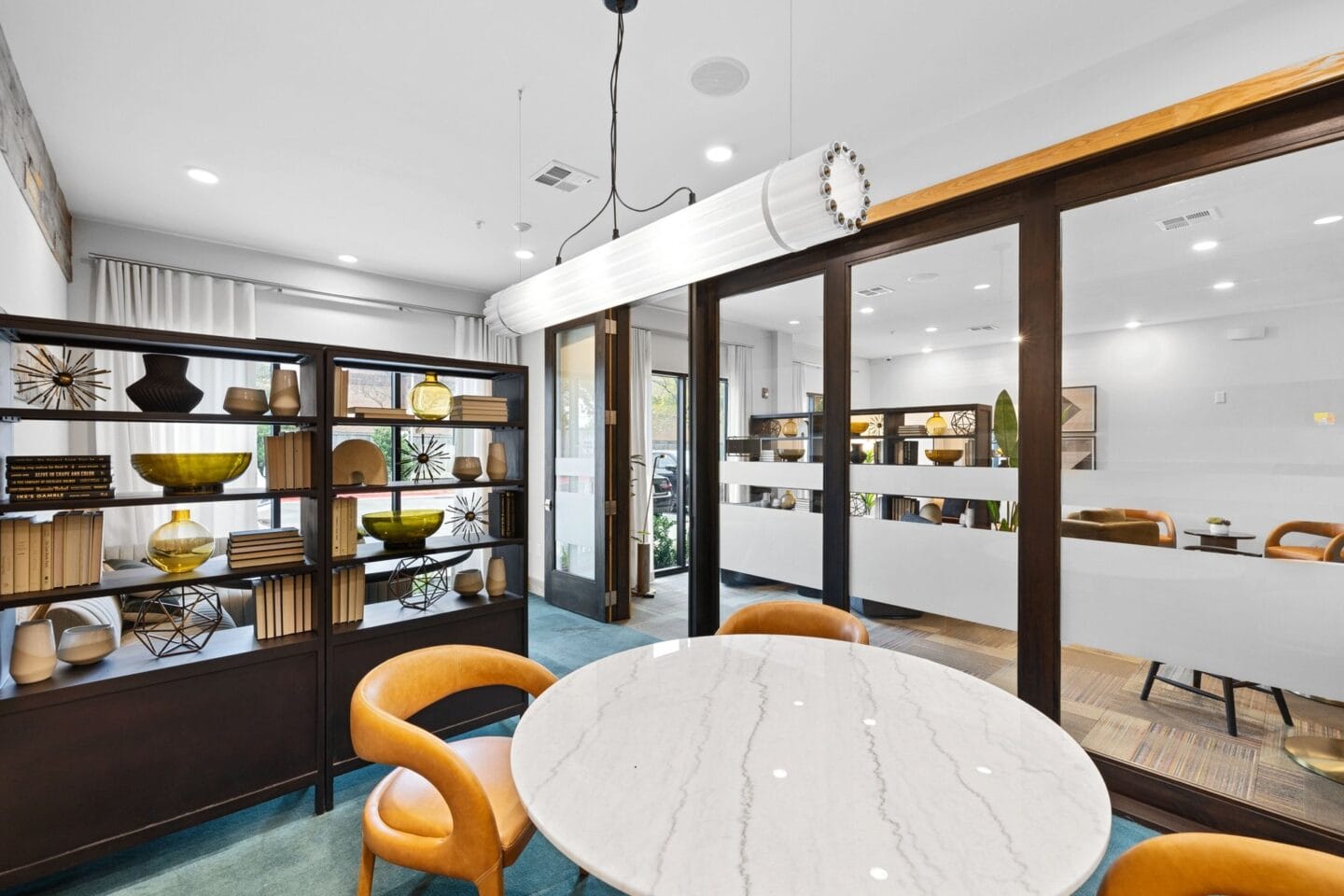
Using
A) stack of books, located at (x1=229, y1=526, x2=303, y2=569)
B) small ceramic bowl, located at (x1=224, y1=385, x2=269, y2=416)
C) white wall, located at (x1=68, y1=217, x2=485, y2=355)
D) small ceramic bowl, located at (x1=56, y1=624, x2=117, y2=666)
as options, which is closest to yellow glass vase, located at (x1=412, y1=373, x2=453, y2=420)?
small ceramic bowl, located at (x1=224, y1=385, x2=269, y2=416)

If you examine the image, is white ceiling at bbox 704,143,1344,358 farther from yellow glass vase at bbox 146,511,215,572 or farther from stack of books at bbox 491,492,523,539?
yellow glass vase at bbox 146,511,215,572

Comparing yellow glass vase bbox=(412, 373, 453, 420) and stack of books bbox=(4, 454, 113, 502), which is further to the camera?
yellow glass vase bbox=(412, 373, 453, 420)

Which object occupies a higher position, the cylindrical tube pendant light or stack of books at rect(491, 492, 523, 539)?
the cylindrical tube pendant light

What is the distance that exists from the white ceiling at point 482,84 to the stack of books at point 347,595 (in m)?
1.86

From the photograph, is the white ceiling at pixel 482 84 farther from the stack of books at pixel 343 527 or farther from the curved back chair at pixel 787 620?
the curved back chair at pixel 787 620

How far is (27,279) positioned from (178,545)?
1.65 m

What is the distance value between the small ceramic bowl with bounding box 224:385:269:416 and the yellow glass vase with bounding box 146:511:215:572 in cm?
38

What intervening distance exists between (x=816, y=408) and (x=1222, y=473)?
1613 millimetres

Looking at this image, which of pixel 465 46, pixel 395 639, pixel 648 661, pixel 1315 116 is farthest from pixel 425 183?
pixel 1315 116

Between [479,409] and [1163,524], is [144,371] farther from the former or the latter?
[1163,524]

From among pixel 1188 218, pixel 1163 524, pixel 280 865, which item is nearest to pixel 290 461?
pixel 280 865

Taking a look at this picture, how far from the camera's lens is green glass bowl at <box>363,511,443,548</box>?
8.13 ft

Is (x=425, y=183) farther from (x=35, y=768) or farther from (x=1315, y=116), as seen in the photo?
(x=1315, y=116)

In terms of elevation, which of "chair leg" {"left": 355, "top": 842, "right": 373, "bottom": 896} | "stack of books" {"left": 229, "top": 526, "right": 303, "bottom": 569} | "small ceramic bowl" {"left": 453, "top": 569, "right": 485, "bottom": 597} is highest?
"stack of books" {"left": 229, "top": 526, "right": 303, "bottom": 569}
